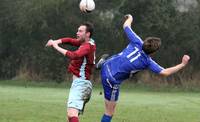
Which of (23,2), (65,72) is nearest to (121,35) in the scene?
(65,72)

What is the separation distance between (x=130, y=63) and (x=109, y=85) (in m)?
0.52

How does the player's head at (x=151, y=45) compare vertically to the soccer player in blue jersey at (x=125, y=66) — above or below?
above

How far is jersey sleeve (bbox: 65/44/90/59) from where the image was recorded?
361 inches

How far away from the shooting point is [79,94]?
9.63 metres

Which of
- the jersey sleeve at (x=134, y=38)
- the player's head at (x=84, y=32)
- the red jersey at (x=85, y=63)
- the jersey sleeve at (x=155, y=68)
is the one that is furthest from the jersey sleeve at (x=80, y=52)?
the jersey sleeve at (x=155, y=68)

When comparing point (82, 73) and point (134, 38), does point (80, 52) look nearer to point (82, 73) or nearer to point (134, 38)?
point (82, 73)

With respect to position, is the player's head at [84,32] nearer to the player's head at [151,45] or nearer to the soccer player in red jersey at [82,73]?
the soccer player in red jersey at [82,73]

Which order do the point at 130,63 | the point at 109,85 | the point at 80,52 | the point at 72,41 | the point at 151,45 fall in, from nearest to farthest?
the point at 80,52 → the point at 151,45 → the point at 130,63 → the point at 109,85 → the point at 72,41

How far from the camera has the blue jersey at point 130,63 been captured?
9.64 metres

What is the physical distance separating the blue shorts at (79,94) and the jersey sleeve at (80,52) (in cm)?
53

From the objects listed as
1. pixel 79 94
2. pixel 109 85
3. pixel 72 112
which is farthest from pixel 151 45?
pixel 72 112

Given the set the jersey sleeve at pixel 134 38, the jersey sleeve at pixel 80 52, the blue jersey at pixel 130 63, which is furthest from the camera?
the jersey sleeve at pixel 134 38

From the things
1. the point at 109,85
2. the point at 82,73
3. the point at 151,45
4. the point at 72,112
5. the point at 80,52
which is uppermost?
the point at 151,45

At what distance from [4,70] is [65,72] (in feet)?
13.9
